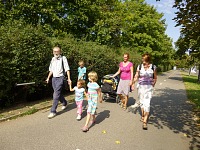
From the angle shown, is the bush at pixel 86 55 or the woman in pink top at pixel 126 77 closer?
the woman in pink top at pixel 126 77

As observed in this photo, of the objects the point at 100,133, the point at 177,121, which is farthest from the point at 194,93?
the point at 100,133

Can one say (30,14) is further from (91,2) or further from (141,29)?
(141,29)

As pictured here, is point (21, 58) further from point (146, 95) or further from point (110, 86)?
point (146, 95)

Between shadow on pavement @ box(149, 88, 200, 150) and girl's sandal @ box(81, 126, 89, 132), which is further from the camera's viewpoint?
shadow on pavement @ box(149, 88, 200, 150)

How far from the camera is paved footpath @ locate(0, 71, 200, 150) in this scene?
4.41 metres

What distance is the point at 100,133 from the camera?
5180 mm

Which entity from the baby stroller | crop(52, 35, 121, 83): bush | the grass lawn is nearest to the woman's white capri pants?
the baby stroller

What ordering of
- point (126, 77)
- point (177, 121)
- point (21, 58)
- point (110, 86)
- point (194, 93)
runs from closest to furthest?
point (21, 58) < point (177, 121) < point (126, 77) < point (110, 86) < point (194, 93)

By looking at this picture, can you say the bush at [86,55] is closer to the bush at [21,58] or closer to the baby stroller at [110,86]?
the bush at [21,58]

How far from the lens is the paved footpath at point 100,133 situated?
441 centimetres

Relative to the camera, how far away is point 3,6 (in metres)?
17.7

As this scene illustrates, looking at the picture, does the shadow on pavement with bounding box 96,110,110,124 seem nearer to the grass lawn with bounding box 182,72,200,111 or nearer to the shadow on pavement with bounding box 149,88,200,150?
the shadow on pavement with bounding box 149,88,200,150

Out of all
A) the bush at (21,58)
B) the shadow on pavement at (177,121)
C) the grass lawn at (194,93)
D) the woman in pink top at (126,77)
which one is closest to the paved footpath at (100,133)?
the shadow on pavement at (177,121)

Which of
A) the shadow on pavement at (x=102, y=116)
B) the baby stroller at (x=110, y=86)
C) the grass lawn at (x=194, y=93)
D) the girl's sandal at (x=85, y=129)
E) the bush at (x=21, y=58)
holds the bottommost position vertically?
the grass lawn at (x=194, y=93)
